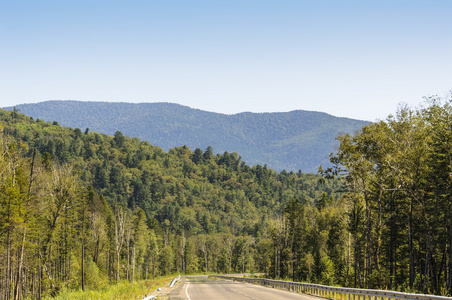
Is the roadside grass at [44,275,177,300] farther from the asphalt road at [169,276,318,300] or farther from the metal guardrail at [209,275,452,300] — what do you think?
the metal guardrail at [209,275,452,300]

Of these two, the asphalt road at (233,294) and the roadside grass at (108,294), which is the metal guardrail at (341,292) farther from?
the roadside grass at (108,294)

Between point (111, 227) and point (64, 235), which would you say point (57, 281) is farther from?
point (111, 227)

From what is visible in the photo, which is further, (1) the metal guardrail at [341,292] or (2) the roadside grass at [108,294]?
(2) the roadside grass at [108,294]

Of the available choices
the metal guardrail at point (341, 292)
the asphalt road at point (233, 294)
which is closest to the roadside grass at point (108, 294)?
the asphalt road at point (233, 294)

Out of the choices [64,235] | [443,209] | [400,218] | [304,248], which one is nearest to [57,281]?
[64,235]

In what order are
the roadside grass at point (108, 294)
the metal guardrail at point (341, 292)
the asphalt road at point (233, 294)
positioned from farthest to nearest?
the asphalt road at point (233, 294) → the roadside grass at point (108, 294) → the metal guardrail at point (341, 292)

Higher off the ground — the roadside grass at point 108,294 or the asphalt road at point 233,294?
the roadside grass at point 108,294

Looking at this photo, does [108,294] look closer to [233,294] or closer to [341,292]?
[233,294]

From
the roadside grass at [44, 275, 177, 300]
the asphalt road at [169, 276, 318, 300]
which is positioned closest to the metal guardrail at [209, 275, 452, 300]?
the asphalt road at [169, 276, 318, 300]

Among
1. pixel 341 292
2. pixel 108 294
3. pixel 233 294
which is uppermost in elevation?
pixel 108 294

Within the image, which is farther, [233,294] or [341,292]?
[233,294]

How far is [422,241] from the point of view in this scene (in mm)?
48469

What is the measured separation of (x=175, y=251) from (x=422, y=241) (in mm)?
140334

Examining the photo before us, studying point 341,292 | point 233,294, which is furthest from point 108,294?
point 341,292
